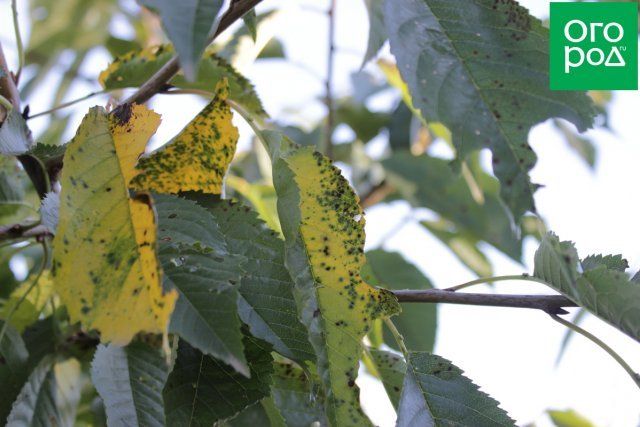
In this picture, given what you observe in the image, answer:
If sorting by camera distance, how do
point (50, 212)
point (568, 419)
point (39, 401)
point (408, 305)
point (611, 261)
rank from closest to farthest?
1. point (50, 212)
2. point (611, 261)
3. point (39, 401)
4. point (408, 305)
5. point (568, 419)

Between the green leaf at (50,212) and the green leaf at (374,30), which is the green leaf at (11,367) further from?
the green leaf at (374,30)

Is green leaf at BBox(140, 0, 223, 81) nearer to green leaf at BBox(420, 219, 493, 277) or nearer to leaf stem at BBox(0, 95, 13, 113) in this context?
leaf stem at BBox(0, 95, 13, 113)

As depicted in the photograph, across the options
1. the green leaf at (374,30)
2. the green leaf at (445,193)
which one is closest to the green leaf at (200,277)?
the green leaf at (374,30)

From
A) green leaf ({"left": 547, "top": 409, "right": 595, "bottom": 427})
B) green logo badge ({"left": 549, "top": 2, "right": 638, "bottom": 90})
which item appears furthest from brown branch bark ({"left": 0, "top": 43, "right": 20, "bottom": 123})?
Answer: green leaf ({"left": 547, "top": 409, "right": 595, "bottom": 427})

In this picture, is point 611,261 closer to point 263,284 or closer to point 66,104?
point 263,284

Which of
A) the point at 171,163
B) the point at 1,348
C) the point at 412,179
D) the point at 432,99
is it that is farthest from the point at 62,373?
the point at 412,179

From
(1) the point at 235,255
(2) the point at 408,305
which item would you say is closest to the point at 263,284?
(1) the point at 235,255
